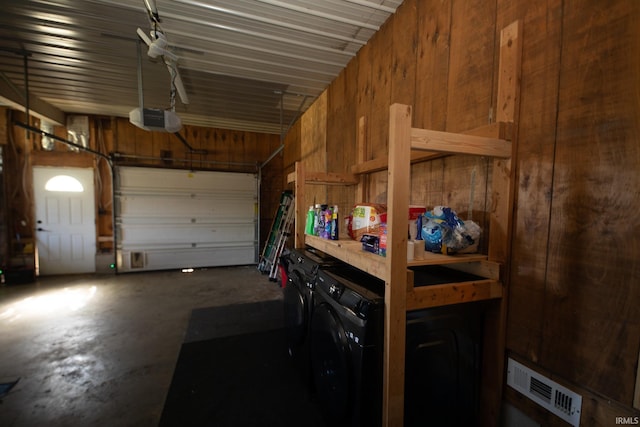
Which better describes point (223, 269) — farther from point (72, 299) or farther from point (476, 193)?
point (476, 193)

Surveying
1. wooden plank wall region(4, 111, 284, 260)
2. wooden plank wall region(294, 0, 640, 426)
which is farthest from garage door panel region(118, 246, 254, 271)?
wooden plank wall region(294, 0, 640, 426)

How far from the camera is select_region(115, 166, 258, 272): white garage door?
510 cm

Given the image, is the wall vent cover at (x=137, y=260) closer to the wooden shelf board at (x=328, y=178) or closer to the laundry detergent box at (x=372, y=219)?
the wooden shelf board at (x=328, y=178)

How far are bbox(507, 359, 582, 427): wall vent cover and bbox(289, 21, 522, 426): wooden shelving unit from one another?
2.3 inches

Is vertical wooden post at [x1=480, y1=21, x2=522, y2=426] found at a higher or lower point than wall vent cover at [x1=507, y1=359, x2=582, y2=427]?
higher

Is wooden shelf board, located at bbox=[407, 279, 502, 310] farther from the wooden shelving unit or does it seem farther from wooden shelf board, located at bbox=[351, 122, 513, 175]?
wooden shelf board, located at bbox=[351, 122, 513, 175]

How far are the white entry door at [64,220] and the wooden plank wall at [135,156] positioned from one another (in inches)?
5.2

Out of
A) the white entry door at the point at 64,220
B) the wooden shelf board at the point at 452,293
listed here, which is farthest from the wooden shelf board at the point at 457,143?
the white entry door at the point at 64,220

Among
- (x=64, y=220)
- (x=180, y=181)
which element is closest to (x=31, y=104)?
(x=64, y=220)

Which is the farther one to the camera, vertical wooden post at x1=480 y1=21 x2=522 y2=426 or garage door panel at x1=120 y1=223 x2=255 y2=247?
garage door panel at x1=120 y1=223 x2=255 y2=247

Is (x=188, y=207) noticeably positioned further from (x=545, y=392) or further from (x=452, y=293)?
(x=545, y=392)

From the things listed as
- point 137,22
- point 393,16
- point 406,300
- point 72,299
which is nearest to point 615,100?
point 406,300

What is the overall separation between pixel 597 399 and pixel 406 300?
74cm

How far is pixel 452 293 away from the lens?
1088 mm
